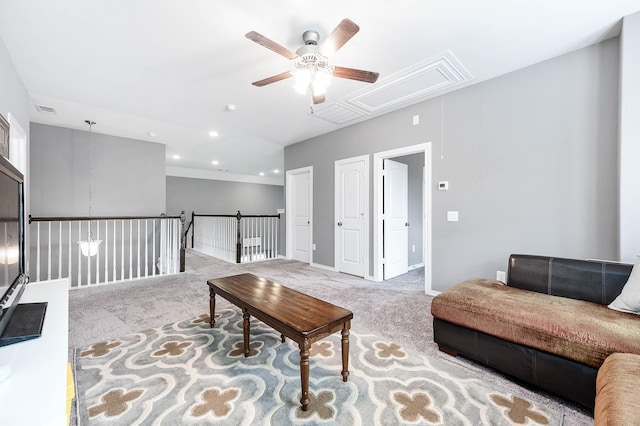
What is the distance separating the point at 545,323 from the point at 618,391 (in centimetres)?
60

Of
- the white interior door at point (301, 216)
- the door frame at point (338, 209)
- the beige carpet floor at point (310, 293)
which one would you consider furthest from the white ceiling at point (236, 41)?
the beige carpet floor at point (310, 293)

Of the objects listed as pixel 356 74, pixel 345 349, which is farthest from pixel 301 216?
pixel 345 349

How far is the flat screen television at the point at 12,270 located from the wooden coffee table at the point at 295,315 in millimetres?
1043

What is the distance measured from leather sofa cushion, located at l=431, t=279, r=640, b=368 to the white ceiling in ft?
7.07

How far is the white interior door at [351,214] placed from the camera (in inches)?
173

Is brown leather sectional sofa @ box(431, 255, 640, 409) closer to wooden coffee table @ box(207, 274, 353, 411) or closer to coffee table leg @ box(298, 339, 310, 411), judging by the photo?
wooden coffee table @ box(207, 274, 353, 411)

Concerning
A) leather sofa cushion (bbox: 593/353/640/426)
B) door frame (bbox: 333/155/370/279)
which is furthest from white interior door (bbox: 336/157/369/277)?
leather sofa cushion (bbox: 593/353/640/426)

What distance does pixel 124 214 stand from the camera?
5.39 metres

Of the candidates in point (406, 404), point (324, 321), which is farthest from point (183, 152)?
point (406, 404)

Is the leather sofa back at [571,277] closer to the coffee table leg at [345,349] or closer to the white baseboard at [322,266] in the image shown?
the coffee table leg at [345,349]

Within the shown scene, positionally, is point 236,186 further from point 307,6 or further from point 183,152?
point 307,6

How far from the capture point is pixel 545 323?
1.63 meters

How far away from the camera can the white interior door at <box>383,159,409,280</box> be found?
4305mm

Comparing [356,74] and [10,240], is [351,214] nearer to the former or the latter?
[356,74]
